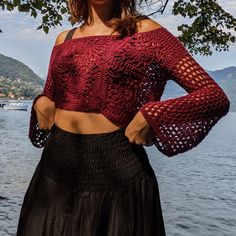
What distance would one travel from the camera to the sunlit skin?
277cm

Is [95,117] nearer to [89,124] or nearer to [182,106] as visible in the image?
[89,124]

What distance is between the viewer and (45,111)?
321 centimetres

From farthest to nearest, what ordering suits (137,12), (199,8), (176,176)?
1. (176,176)
2. (199,8)
3. (137,12)

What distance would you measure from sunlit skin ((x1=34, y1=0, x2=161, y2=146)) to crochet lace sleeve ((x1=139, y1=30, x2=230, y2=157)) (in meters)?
0.06

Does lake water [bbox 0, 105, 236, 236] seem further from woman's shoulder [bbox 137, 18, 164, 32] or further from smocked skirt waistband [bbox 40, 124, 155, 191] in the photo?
woman's shoulder [bbox 137, 18, 164, 32]

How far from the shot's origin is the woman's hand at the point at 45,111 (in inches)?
126

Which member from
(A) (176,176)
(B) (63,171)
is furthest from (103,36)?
(A) (176,176)

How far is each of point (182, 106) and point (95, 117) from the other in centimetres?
47

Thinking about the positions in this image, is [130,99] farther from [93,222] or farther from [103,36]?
[93,222]

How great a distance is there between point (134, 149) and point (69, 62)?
0.60m

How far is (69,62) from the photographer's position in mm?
2988

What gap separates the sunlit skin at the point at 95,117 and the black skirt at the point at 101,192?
5 centimetres

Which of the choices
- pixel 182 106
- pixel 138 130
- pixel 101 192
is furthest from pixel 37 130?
pixel 182 106

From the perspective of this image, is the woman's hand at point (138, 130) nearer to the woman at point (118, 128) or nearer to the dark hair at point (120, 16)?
the woman at point (118, 128)
